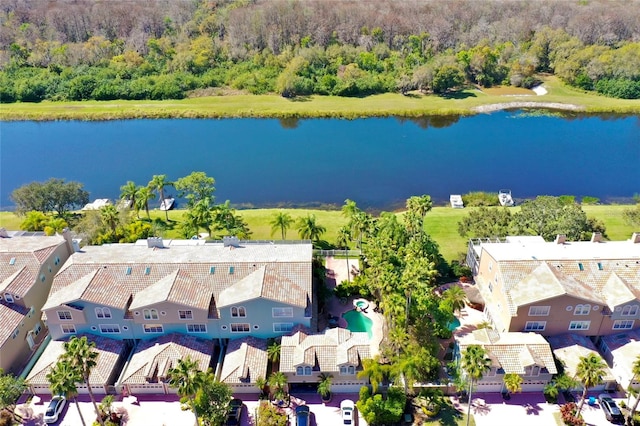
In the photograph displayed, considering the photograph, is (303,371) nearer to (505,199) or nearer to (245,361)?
(245,361)

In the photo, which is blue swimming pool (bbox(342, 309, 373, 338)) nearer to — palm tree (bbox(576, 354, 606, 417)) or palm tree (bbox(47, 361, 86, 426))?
palm tree (bbox(576, 354, 606, 417))

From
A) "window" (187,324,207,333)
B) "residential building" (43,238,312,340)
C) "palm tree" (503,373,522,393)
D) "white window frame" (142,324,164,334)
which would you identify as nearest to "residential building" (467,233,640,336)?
"palm tree" (503,373,522,393)

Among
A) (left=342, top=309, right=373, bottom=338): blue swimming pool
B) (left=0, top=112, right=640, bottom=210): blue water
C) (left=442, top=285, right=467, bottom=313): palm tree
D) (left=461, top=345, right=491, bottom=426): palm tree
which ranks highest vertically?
(left=461, top=345, right=491, bottom=426): palm tree

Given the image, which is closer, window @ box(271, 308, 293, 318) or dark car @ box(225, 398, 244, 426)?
dark car @ box(225, 398, 244, 426)

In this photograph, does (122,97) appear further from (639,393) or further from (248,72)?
(639,393)

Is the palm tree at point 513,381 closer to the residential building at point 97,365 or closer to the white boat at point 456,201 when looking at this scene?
the residential building at point 97,365
